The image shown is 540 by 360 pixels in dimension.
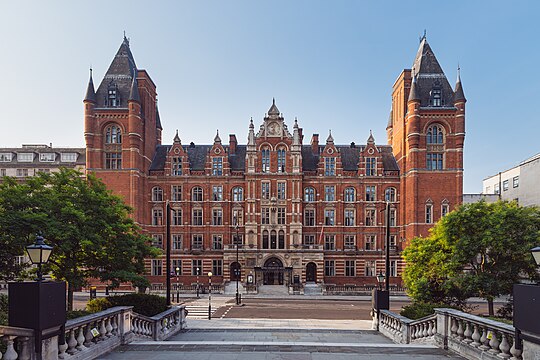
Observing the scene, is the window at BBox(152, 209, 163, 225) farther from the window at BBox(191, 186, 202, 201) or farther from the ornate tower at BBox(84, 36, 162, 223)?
the window at BBox(191, 186, 202, 201)

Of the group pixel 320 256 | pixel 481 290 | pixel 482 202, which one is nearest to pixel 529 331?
pixel 481 290

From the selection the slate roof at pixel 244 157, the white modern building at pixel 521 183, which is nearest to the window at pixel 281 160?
the slate roof at pixel 244 157

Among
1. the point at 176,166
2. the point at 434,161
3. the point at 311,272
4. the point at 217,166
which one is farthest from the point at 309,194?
the point at 176,166

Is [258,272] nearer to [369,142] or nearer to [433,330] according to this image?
[369,142]

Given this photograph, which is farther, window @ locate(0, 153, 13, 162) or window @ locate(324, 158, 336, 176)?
window @ locate(0, 153, 13, 162)

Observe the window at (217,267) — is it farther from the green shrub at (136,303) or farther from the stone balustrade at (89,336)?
the stone balustrade at (89,336)

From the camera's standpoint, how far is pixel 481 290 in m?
26.8

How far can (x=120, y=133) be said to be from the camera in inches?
2058

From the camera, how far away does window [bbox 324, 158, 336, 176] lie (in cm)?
5434

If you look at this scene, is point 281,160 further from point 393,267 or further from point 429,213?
point 393,267

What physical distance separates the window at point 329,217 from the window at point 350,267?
5386 millimetres

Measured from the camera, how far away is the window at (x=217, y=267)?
53.9m

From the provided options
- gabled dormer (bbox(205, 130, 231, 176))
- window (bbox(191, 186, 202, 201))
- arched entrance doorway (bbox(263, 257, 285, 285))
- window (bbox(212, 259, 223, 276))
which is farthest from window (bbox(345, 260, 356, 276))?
window (bbox(191, 186, 202, 201))

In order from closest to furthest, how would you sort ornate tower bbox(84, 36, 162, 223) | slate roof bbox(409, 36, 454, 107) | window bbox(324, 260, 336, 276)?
ornate tower bbox(84, 36, 162, 223)
slate roof bbox(409, 36, 454, 107)
window bbox(324, 260, 336, 276)
